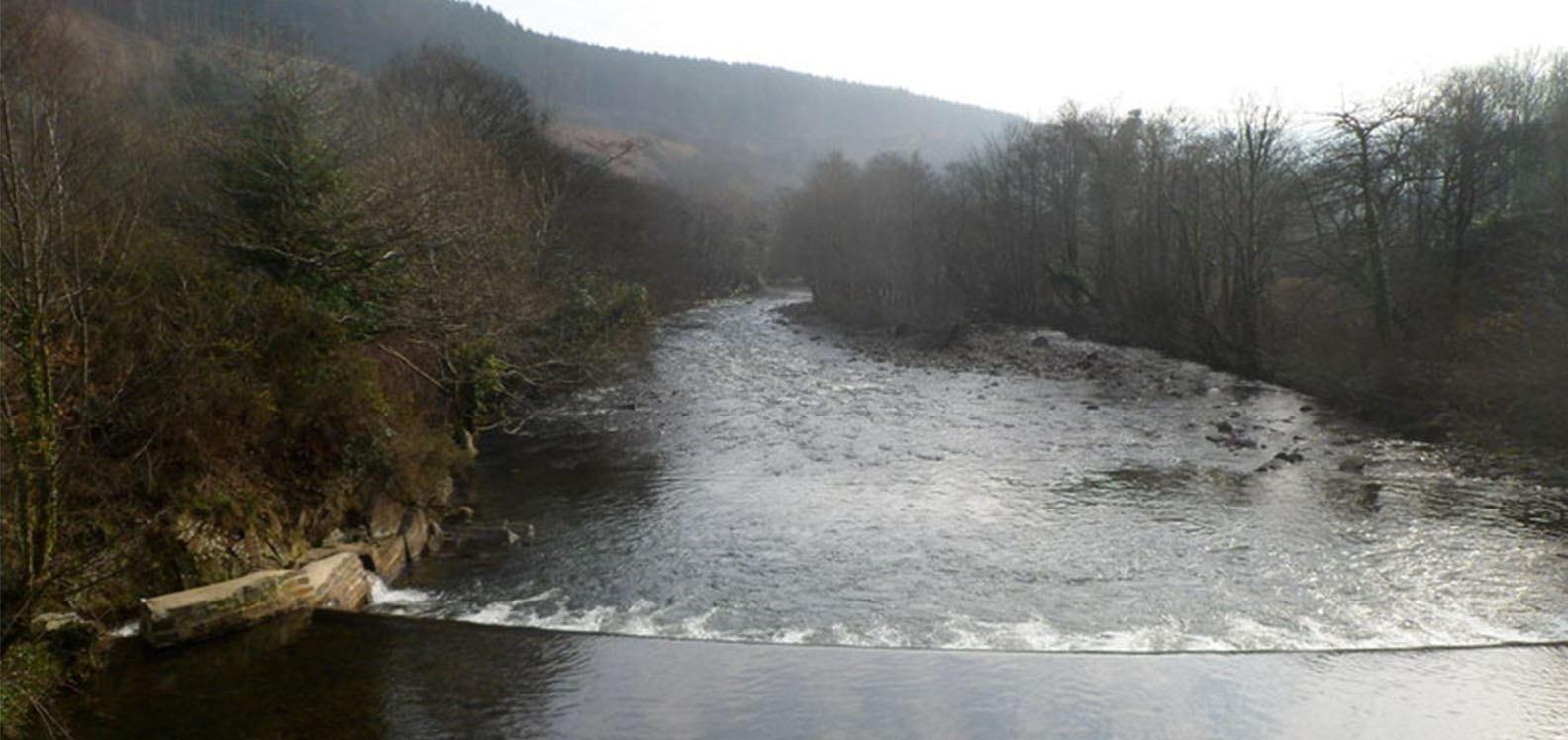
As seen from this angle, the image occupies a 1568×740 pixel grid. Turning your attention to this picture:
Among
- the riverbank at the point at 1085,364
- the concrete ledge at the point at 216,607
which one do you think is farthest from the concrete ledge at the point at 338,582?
the riverbank at the point at 1085,364

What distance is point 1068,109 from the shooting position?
52438 millimetres

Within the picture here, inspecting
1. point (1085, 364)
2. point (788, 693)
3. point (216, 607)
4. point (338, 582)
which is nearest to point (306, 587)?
point (338, 582)

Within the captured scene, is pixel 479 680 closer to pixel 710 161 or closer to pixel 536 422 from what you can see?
pixel 536 422

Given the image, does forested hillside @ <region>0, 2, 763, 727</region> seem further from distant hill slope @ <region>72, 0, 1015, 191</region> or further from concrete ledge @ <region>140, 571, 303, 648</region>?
distant hill slope @ <region>72, 0, 1015, 191</region>

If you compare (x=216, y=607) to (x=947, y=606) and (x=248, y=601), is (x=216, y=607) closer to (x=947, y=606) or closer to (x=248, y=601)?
(x=248, y=601)

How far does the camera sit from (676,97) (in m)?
160

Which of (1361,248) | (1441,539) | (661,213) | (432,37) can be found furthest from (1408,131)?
(432,37)

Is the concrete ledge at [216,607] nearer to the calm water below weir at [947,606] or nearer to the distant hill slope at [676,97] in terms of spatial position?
the calm water below weir at [947,606]

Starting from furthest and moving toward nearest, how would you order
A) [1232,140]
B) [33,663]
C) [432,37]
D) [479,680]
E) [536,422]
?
[432,37]
[1232,140]
[536,422]
[479,680]
[33,663]

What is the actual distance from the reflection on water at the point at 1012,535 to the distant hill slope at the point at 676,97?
63.5m

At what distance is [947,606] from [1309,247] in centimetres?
2737

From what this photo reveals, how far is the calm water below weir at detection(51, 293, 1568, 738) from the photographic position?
31.7 feet

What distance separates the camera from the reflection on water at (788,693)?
9.35 m

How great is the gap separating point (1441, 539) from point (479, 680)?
1359 centimetres
